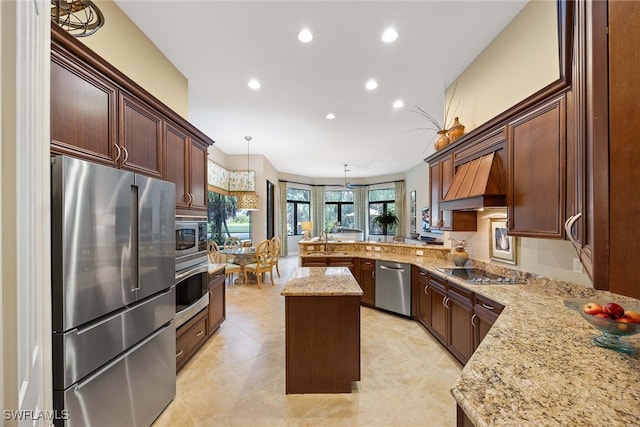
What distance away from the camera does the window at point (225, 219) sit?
5996 mm

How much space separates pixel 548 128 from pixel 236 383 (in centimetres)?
327

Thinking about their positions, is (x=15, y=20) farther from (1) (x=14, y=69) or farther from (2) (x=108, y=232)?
(2) (x=108, y=232)

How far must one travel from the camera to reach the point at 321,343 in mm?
2057

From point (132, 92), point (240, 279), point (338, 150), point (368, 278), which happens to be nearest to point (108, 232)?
point (132, 92)

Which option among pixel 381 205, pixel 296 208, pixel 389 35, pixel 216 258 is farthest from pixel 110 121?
pixel 381 205

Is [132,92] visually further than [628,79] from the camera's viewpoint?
Yes

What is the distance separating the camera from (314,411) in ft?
6.12

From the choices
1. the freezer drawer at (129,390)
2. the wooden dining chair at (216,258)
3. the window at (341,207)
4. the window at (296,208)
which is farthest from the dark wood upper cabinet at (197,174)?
the window at (341,207)

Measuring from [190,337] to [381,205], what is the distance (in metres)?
8.63

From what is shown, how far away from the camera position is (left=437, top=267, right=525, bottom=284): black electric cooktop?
7.67 ft

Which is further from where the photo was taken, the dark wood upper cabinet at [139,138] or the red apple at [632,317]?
the dark wood upper cabinet at [139,138]

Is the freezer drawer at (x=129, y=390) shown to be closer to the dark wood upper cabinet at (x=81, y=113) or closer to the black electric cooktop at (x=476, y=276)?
the dark wood upper cabinet at (x=81, y=113)

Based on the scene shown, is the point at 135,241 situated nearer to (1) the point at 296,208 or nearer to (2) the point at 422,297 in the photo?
(2) the point at 422,297

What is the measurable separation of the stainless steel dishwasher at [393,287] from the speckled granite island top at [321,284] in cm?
119
